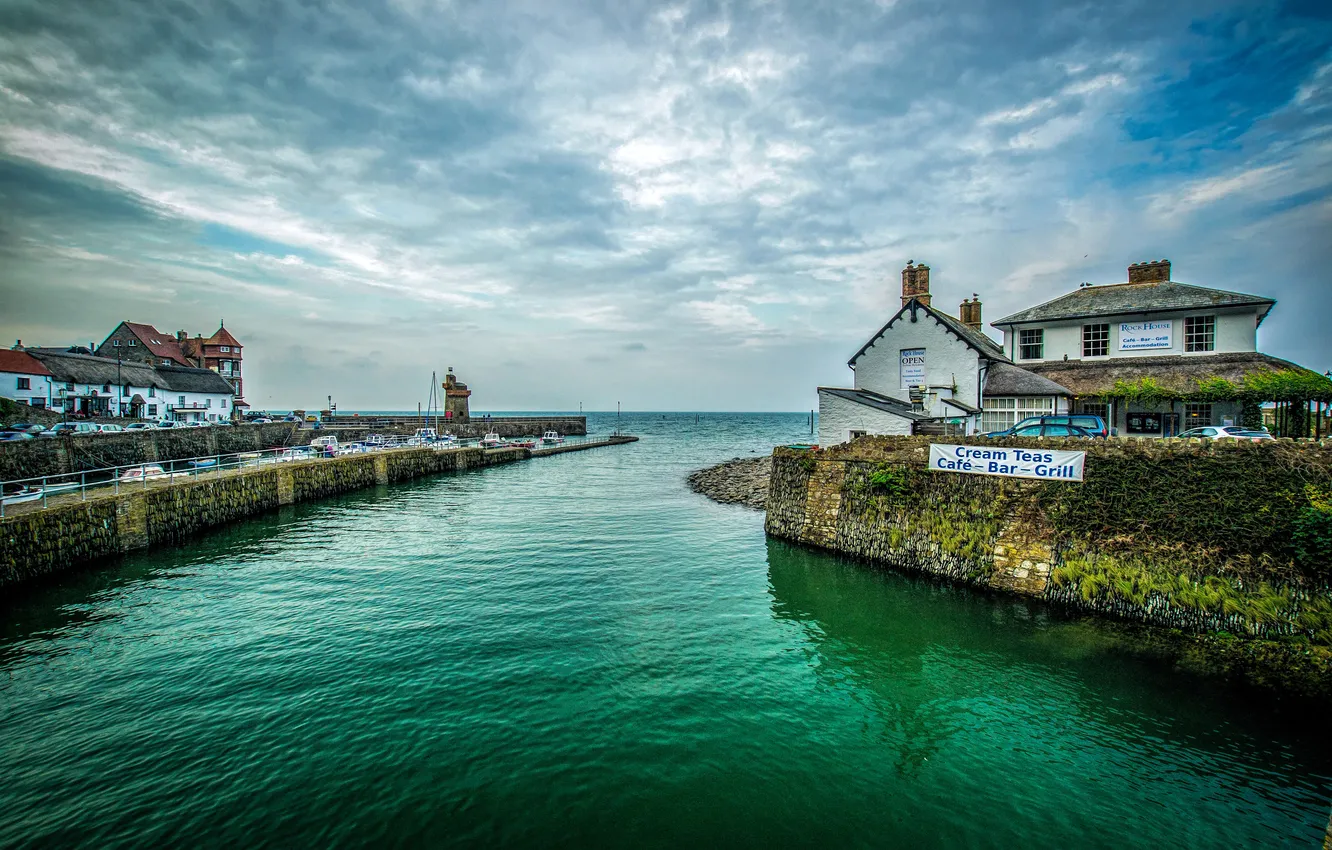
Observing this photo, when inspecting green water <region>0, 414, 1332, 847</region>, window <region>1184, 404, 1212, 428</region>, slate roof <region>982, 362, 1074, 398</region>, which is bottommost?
green water <region>0, 414, 1332, 847</region>

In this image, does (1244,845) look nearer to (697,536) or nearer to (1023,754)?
(1023,754)

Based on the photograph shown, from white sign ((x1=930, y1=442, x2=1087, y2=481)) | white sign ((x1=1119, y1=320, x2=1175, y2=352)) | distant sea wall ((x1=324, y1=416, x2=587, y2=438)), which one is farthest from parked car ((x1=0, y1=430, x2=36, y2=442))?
white sign ((x1=1119, y1=320, x2=1175, y2=352))

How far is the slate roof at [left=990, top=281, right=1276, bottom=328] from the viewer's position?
24625 millimetres

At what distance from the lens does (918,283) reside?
31.0m

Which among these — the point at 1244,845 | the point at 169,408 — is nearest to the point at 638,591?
the point at 1244,845

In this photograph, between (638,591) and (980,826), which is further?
(638,591)

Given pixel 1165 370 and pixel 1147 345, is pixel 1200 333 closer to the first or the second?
pixel 1147 345

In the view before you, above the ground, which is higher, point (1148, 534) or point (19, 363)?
point (19, 363)

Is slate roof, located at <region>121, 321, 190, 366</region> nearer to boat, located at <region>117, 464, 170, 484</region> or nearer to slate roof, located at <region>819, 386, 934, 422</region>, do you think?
boat, located at <region>117, 464, 170, 484</region>

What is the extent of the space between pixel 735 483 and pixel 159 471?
34.5 meters

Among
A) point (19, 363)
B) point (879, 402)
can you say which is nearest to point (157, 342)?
point (19, 363)

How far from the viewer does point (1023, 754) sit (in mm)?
9172

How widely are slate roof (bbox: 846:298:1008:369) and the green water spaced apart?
16077mm

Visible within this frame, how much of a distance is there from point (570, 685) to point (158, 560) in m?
19.4
